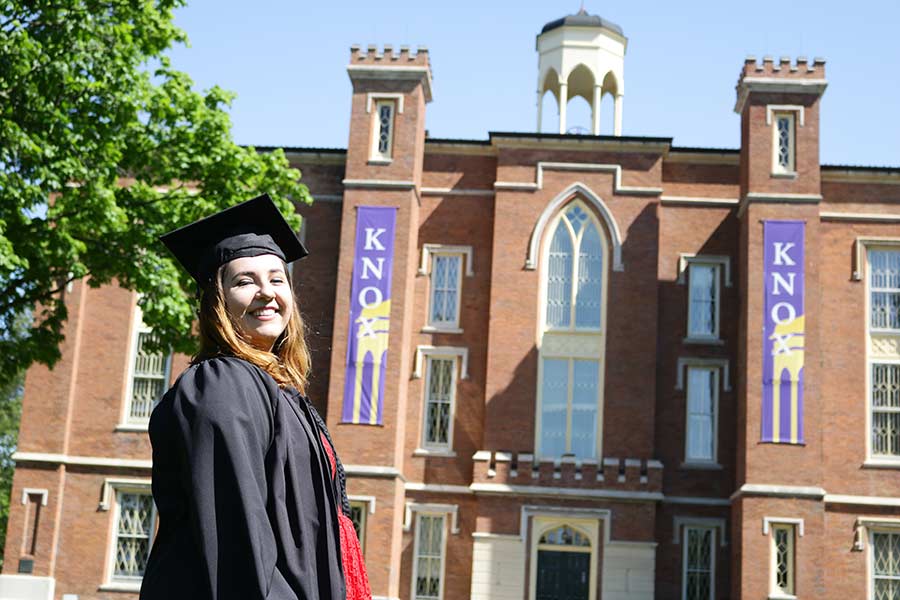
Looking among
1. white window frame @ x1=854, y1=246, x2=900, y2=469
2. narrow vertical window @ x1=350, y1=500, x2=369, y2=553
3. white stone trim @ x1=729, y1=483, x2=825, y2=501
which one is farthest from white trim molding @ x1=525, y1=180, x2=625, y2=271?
narrow vertical window @ x1=350, y1=500, x2=369, y2=553

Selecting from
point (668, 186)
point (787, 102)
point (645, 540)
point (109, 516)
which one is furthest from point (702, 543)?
point (109, 516)

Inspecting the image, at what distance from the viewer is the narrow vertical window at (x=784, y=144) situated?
28594mm

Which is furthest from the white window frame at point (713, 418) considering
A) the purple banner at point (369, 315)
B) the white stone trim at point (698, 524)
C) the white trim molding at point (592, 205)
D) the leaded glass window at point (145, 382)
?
the leaded glass window at point (145, 382)

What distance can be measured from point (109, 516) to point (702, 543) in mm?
13531

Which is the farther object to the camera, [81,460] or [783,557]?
[81,460]

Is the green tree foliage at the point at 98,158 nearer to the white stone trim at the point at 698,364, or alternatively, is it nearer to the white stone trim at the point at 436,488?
the white stone trim at the point at 436,488

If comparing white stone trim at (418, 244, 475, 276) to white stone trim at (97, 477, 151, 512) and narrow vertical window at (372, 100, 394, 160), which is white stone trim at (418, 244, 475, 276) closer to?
narrow vertical window at (372, 100, 394, 160)

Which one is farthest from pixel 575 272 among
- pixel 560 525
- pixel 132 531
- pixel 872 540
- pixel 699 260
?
pixel 132 531

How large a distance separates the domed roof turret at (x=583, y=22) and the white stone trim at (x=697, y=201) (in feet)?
19.9

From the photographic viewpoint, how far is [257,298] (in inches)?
149

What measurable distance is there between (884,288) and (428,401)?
10.8 metres

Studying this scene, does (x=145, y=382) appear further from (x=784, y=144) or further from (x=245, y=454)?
(x=245, y=454)

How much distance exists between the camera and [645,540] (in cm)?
2742

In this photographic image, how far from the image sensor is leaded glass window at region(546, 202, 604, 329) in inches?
1148
